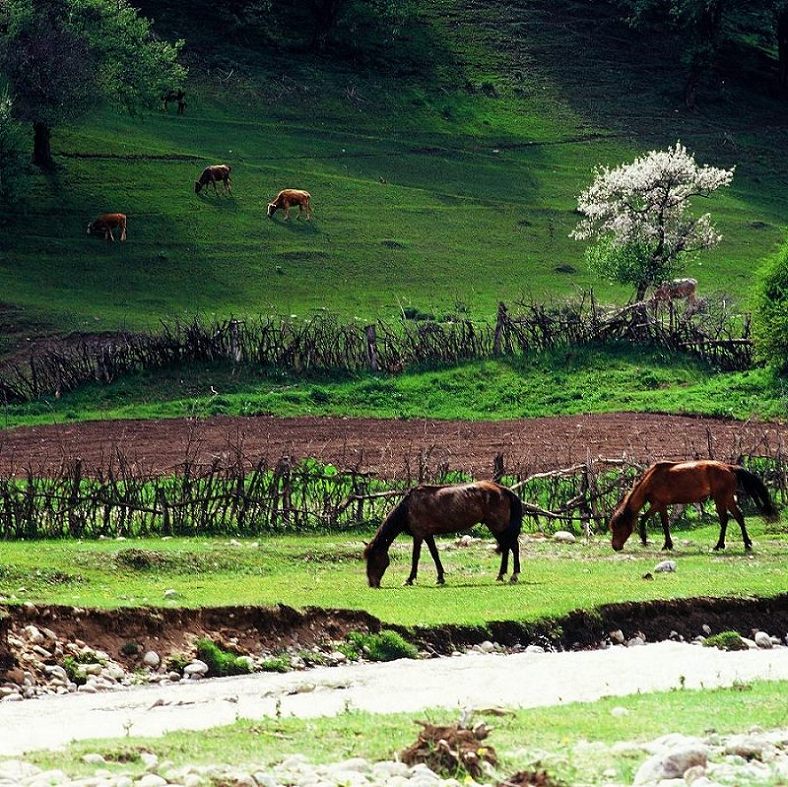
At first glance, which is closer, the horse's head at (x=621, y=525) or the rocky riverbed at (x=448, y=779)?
the rocky riverbed at (x=448, y=779)

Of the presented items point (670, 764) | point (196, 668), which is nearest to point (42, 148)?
point (196, 668)

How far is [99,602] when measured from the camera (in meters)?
21.9

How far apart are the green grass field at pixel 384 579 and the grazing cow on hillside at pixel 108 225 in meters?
31.9

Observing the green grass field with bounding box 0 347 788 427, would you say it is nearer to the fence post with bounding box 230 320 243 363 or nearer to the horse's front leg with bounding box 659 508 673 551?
the fence post with bounding box 230 320 243 363

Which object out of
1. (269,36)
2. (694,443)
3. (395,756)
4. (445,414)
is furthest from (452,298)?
(395,756)

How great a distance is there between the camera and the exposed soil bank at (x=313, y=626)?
20938 millimetres

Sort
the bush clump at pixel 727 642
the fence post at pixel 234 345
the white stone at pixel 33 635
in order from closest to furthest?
1. the white stone at pixel 33 635
2. the bush clump at pixel 727 642
3. the fence post at pixel 234 345

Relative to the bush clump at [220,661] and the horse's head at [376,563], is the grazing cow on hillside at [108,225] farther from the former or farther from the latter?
the bush clump at [220,661]

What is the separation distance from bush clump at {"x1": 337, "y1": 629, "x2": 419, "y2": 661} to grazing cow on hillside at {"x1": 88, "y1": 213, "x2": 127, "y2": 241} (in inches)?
1547

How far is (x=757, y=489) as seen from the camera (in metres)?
28.7

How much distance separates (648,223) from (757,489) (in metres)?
27.8

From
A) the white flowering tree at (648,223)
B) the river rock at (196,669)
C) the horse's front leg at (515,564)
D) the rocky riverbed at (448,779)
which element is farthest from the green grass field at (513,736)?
the white flowering tree at (648,223)

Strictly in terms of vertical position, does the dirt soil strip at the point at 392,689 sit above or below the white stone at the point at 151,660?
above

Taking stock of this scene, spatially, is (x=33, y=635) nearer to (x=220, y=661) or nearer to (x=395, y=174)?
(x=220, y=661)
